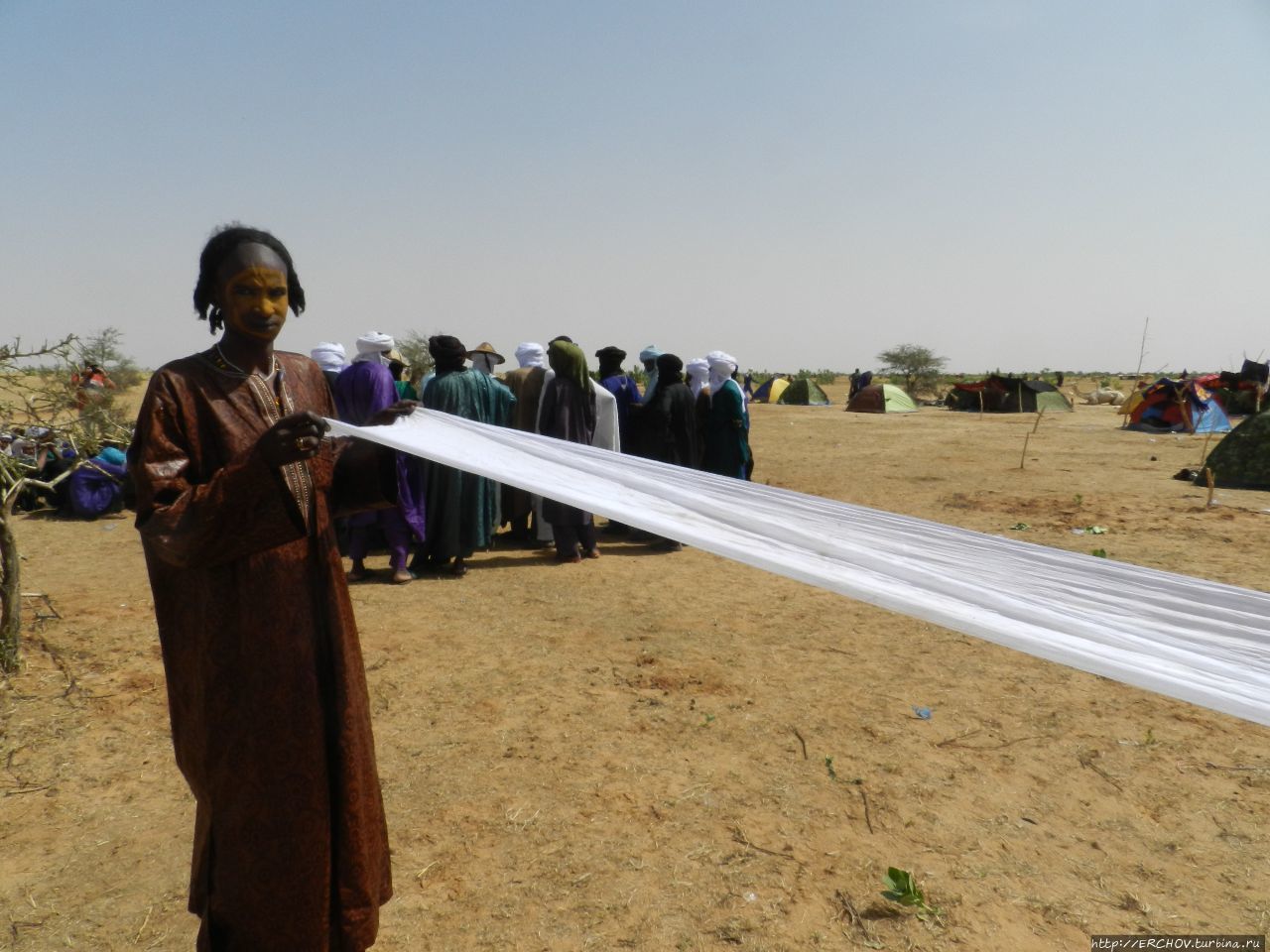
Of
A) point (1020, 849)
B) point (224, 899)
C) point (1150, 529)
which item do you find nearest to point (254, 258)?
point (224, 899)

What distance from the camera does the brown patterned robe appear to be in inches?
63.7

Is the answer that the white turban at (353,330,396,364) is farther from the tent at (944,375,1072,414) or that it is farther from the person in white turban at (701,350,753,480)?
the tent at (944,375,1072,414)

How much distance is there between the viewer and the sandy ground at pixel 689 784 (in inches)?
93.9

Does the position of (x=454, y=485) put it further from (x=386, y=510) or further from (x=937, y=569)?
(x=937, y=569)

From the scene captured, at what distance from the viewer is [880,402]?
24.0m

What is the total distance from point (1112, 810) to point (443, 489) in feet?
15.3

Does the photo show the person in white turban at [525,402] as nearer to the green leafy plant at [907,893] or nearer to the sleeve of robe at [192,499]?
the green leafy plant at [907,893]

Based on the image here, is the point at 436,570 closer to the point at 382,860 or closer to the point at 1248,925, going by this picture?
the point at 382,860

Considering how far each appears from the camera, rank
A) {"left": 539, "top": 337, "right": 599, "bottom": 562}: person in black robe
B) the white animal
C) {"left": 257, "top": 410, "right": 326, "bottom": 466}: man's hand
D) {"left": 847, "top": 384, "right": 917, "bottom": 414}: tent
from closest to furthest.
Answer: {"left": 257, "top": 410, "right": 326, "bottom": 466}: man's hand → {"left": 539, "top": 337, "right": 599, "bottom": 562}: person in black robe → {"left": 847, "top": 384, "right": 917, "bottom": 414}: tent → the white animal

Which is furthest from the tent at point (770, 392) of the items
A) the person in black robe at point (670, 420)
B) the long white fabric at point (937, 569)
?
the long white fabric at point (937, 569)

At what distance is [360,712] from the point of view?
179 cm

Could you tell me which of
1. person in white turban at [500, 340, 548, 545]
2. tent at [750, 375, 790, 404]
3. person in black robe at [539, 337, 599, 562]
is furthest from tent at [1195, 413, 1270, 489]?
tent at [750, 375, 790, 404]

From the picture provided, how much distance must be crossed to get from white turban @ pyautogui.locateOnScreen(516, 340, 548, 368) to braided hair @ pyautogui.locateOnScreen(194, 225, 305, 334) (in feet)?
18.6

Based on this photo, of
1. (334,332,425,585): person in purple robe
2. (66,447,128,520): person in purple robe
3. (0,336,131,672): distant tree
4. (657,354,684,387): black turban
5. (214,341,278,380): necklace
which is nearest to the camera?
(214,341,278,380): necklace
